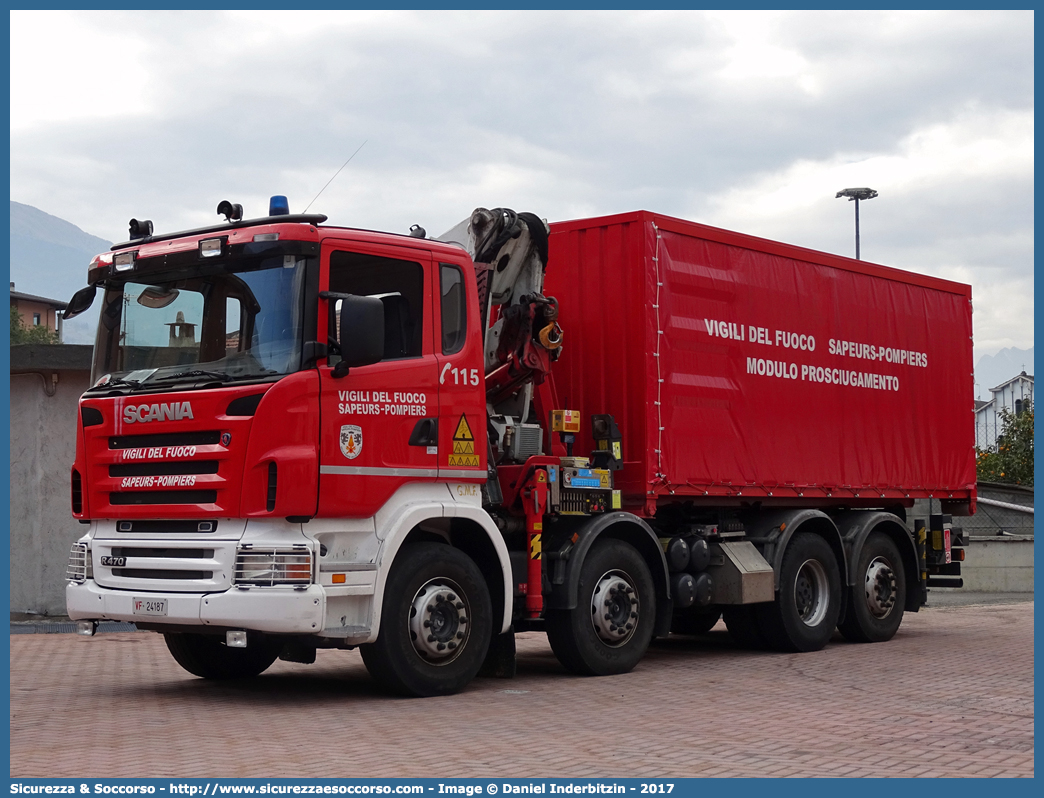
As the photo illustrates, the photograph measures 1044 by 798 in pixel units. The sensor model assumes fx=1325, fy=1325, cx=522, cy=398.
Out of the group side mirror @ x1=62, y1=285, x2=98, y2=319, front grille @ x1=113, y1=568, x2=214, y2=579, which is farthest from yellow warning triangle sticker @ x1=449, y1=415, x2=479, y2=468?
side mirror @ x1=62, y1=285, x2=98, y2=319

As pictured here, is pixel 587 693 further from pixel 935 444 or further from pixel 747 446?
pixel 935 444

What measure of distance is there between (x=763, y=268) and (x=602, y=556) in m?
3.62

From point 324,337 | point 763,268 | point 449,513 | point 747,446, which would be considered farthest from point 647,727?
point 763,268

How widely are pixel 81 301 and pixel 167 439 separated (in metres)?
1.59

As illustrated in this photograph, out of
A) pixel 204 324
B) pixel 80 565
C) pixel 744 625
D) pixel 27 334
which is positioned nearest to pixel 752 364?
pixel 744 625

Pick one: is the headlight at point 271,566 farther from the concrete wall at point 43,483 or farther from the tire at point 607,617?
the concrete wall at point 43,483

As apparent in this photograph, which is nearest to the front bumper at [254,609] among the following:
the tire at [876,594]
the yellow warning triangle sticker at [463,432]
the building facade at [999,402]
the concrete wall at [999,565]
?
the yellow warning triangle sticker at [463,432]

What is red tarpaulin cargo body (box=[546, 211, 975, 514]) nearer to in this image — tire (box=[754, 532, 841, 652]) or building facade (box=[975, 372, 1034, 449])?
tire (box=[754, 532, 841, 652])

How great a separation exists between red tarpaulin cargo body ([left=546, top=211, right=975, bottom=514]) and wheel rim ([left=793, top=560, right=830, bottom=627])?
0.74 meters

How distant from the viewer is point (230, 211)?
31.4 ft

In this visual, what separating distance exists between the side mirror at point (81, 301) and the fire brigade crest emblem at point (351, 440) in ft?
8.00

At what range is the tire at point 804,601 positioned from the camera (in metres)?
12.9

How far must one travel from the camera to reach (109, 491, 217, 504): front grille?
29.0ft

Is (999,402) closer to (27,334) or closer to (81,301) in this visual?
(27,334)
